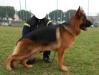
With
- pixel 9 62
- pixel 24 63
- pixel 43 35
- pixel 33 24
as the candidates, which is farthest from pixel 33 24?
pixel 9 62

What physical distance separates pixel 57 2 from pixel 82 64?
22.3 metres

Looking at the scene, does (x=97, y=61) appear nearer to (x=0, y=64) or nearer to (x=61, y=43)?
(x=61, y=43)

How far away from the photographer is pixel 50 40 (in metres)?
6.69

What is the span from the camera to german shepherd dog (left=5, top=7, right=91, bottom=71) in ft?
21.5

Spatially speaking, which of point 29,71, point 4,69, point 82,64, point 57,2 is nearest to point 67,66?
point 82,64

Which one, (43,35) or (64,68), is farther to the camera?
(64,68)

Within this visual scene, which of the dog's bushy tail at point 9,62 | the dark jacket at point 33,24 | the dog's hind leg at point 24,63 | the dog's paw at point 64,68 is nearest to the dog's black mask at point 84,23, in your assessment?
the dog's paw at point 64,68

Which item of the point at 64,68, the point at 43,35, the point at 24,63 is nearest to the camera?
the point at 43,35

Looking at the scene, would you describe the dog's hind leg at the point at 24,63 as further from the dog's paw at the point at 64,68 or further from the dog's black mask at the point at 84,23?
the dog's black mask at the point at 84,23

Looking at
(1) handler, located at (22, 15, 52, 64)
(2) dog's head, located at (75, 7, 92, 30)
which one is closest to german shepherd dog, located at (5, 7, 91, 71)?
(2) dog's head, located at (75, 7, 92, 30)

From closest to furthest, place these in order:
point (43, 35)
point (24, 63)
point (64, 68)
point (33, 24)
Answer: point (43, 35)
point (64, 68)
point (24, 63)
point (33, 24)

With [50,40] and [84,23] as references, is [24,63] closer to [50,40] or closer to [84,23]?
[50,40]

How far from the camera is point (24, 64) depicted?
6.92 meters

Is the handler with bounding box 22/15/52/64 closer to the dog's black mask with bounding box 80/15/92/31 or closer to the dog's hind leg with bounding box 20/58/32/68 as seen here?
the dog's hind leg with bounding box 20/58/32/68
